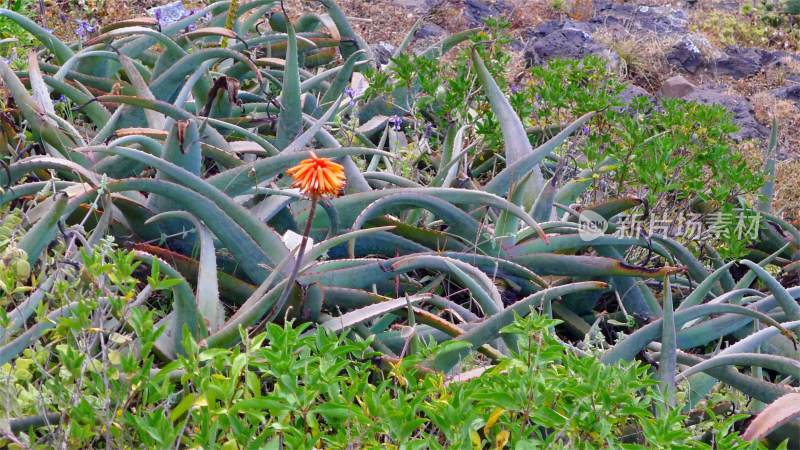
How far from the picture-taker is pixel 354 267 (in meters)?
2.21

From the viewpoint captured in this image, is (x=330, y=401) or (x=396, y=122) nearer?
(x=330, y=401)

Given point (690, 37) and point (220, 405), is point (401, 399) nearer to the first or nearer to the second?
point (220, 405)

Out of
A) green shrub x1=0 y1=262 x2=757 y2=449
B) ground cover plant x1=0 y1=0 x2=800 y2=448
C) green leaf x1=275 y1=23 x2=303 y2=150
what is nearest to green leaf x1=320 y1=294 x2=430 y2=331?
ground cover plant x1=0 y1=0 x2=800 y2=448

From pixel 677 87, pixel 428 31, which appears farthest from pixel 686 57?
pixel 428 31

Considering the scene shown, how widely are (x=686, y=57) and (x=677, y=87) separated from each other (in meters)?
0.46

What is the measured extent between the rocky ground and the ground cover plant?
1.68 metres

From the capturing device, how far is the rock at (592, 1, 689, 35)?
20.0ft

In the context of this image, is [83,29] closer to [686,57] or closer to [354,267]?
[354,267]

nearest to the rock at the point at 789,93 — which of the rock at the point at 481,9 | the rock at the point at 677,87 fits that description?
the rock at the point at 677,87

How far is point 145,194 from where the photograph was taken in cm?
252

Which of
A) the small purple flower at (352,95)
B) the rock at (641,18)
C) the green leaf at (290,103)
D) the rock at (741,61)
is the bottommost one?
the rock at (741,61)

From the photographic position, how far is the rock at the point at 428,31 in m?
5.41

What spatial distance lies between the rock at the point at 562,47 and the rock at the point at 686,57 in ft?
1.69

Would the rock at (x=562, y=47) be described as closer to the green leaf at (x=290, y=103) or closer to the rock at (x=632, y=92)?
the rock at (x=632, y=92)
